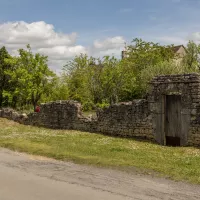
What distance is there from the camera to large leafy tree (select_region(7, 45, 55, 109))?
29672 mm

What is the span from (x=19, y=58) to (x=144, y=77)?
12.4m

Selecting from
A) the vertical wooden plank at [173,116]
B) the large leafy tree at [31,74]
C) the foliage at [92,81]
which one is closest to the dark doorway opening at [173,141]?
the vertical wooden plank at [173,116]

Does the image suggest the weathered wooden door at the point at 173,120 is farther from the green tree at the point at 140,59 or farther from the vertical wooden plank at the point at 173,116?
the green tree at the point at 140,59

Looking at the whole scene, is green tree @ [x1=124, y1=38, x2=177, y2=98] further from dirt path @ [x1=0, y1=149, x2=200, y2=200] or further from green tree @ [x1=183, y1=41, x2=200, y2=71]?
dirt path @ [x1=0, y1=149, x2=200, y2=200]

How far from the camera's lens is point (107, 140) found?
1672cm

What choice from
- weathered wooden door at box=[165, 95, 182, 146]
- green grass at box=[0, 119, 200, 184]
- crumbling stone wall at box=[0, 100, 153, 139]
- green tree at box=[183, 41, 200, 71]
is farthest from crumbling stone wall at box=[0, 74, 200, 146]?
green tree at box=[183, 41, 200, 71]

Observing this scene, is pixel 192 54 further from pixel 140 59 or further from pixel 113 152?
pixel 113 152

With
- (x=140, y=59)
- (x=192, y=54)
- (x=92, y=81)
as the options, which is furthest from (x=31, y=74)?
(x=192, y=54)

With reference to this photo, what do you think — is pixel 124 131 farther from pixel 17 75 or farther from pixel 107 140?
pixel 17 75

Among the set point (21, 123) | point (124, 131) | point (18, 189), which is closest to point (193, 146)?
point (124, 131)

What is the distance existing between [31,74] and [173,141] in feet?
59.5

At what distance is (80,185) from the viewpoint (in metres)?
8.84

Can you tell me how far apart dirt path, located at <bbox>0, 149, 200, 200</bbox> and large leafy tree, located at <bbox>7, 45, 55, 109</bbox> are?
18898 millimetres

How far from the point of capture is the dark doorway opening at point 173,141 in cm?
1563
